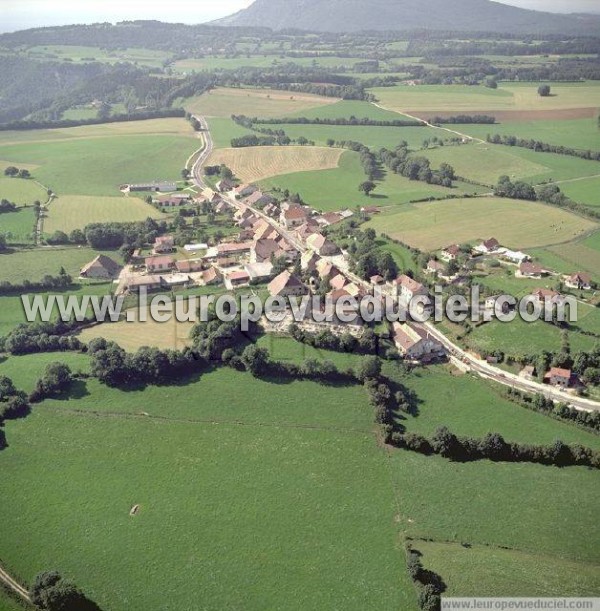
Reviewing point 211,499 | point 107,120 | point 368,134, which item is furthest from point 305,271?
point 107,120

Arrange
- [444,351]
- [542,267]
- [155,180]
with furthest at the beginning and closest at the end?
[155,180] < [542,267] < [444,351]

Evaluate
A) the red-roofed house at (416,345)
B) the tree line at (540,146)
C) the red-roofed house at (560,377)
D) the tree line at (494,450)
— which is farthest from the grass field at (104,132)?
the tree line at (494,450)

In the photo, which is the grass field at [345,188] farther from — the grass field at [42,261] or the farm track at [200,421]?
the farm track at [200,421]

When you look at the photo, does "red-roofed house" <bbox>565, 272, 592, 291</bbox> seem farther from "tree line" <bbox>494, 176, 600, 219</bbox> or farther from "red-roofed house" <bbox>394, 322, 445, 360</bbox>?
"tree line" <bbox>494, 176, 600, 219</bbox>

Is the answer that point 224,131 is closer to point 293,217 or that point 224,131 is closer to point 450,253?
point 293,217

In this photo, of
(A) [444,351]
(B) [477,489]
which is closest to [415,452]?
(B) [477,489]

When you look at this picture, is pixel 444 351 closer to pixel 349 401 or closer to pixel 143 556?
pixel 349 401

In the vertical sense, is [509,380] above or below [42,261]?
below
